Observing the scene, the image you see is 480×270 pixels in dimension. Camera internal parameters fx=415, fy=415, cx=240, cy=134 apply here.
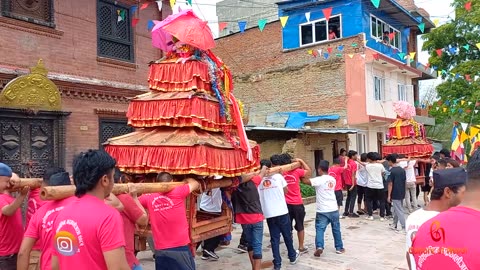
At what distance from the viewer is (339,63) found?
19141 mm

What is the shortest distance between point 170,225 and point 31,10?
19.7 feet

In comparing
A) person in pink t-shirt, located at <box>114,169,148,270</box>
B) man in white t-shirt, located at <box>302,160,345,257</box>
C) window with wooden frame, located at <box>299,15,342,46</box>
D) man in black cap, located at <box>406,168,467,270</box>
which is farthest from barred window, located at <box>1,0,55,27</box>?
window with wooden frame, located at <box>299,15,342,46</box>

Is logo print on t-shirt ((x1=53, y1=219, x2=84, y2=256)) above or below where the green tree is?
below

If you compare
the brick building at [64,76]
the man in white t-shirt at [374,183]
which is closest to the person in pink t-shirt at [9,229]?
the brick building at [64,76]

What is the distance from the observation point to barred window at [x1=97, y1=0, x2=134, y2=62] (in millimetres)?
9398

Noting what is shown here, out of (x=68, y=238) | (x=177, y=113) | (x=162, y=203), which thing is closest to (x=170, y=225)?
(x=162, y=203)

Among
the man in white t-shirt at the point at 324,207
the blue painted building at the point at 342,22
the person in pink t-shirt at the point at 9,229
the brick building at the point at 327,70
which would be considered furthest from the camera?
the blue painted building at the point at 342,22

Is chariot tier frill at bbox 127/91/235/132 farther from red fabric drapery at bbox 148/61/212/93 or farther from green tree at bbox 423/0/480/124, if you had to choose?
green tree at bbox 423/0/480/124

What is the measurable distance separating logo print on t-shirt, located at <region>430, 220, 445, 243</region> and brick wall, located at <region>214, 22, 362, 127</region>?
17153 mm

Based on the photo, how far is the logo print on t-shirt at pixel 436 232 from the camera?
86.1 inches

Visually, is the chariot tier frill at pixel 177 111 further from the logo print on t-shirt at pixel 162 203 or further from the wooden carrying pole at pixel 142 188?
the logo print on t-shirt at pixel 162 203

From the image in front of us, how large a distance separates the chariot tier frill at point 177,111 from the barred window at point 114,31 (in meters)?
5.00

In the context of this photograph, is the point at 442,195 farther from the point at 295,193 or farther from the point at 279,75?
the point at 279,75

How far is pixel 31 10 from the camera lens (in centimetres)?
803
